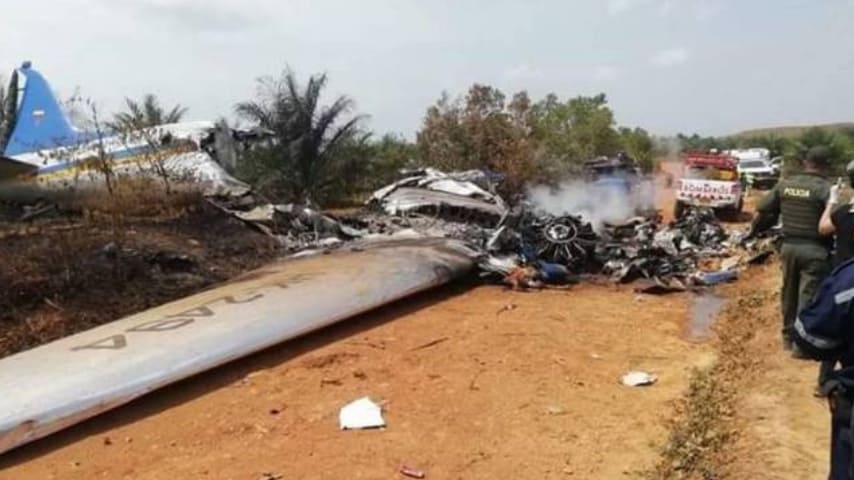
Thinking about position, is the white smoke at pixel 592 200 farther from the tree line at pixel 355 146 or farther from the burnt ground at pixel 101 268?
the burnt ground at pixel 101 268

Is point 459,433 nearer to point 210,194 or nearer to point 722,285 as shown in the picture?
point 722,285

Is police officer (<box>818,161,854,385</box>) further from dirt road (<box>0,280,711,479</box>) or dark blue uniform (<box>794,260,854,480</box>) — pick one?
dark blue uniform (<box>794,260,854,480</box>)

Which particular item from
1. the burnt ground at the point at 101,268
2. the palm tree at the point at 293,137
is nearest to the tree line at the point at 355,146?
the palm tree at the point at 293,137

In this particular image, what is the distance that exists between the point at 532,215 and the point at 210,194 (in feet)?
19.6

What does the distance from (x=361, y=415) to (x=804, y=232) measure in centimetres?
381

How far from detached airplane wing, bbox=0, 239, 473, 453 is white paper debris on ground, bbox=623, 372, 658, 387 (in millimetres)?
2800

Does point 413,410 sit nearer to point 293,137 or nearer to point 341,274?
point 341,274

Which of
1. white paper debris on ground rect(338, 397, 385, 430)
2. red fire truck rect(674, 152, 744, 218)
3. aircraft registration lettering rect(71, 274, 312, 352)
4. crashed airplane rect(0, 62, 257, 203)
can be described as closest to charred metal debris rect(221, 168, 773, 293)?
crashed airplane rect(0, 62, 257, 203)

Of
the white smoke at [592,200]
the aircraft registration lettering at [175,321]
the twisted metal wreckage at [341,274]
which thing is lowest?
the white smoke at [592,200]

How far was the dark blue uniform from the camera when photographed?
107 inches

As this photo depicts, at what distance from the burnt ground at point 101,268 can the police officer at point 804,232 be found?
642cm

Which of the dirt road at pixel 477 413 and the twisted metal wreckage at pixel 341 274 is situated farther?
the twisted metal wreckage at pixel 341 274

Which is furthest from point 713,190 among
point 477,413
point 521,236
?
point 477,413

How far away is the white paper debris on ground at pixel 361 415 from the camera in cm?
523
